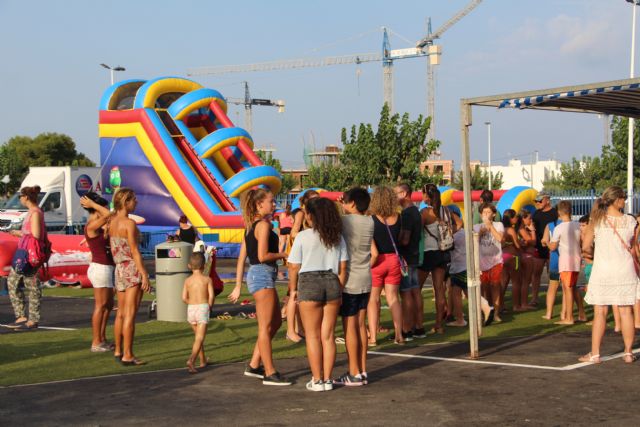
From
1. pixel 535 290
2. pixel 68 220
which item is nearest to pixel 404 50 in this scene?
pixel 68 220

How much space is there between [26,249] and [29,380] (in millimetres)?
3990

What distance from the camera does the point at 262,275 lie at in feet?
27.8

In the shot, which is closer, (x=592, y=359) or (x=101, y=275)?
(x=592, y=359)

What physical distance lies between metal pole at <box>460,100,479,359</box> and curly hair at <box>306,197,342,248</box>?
7.09 ft

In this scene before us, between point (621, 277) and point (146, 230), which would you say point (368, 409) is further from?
point (146, 230)

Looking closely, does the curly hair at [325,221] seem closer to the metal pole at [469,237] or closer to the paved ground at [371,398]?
the paved ground at [371,398]

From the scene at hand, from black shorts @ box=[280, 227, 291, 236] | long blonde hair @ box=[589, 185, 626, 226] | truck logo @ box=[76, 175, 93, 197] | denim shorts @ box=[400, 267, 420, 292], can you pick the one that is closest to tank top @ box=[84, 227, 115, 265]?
black shorts @ box=[280, 227, 291, 236]

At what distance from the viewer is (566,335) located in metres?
11.2

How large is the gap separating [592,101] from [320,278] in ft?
17.4

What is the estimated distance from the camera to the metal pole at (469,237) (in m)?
9.51

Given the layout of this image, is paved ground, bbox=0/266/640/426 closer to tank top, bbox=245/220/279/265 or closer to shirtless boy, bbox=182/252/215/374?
shirtless boy, bbox=182/252/215/374

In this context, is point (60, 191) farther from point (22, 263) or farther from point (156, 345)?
point (156, 345)

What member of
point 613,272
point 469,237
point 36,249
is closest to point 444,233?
point 469,237

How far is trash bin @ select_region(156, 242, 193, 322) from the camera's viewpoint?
1303 centimetres
